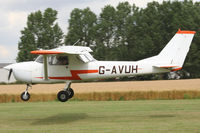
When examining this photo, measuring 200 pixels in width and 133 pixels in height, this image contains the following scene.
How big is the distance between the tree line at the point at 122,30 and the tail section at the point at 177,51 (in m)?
43.4

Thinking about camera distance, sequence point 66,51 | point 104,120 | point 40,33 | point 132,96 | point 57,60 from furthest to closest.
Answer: point 40,33 < point 132,96 < point 104,120 < point 57,60 < point 66,51

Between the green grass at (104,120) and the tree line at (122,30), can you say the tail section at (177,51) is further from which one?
the tree line at (122,30)

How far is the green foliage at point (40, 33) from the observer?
6569cm

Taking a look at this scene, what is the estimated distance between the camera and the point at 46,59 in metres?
17.4

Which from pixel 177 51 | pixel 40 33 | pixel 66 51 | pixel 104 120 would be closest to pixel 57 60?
pixel 66 51

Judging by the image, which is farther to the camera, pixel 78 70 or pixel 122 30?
pixel 122 30

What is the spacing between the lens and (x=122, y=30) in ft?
241

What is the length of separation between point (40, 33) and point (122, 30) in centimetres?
1618

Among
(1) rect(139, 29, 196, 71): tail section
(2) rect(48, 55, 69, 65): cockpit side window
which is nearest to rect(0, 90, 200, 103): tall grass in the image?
(1) rect(139, 29, 196, 71): tail section

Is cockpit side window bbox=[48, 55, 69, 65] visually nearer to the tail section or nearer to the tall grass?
the tail section

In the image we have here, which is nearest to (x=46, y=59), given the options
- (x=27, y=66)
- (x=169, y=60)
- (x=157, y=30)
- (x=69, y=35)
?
(x=27, y=66)

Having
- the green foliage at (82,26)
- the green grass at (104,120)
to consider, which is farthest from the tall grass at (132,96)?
the green foliage at (82,26)

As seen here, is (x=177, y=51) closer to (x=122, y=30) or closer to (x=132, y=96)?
(x=132, y=96)

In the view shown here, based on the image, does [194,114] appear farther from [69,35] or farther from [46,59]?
[69,35]
